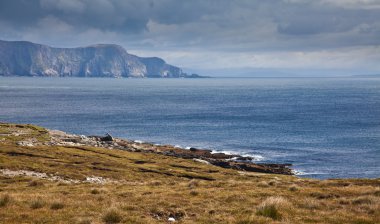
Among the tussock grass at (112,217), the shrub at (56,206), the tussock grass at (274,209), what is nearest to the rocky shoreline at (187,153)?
the shrub at (56,206)

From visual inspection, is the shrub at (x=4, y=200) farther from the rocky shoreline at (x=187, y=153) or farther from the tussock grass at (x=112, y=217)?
the rocky shoreline at (x=187, y=153)

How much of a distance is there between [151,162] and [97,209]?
63.6 m

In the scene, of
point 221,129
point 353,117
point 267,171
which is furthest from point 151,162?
point 353,117

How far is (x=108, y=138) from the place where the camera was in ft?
383

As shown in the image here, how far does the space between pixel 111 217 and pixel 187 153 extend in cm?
9328

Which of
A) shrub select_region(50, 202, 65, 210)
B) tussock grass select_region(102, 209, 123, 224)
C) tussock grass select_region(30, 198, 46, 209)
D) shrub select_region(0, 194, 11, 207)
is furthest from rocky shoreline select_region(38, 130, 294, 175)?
tussock grass select_region(102, 209, 123, 224)

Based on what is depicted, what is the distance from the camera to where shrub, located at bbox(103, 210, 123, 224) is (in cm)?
2108

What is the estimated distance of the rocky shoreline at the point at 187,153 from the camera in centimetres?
9741

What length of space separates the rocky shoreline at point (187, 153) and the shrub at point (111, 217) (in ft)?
239

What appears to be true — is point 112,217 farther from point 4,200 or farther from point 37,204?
point 4,200

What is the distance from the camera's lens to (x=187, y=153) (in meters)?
114

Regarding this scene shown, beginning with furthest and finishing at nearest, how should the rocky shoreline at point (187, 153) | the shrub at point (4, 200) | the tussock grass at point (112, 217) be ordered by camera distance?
the rocky shoreline at point (187, 153) < the shrub at point (4, 200) < the tussock grass at point (112, 217)

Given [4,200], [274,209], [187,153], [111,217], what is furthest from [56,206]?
[187,153]

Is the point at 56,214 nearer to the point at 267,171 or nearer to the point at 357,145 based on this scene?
the point at 267,171
